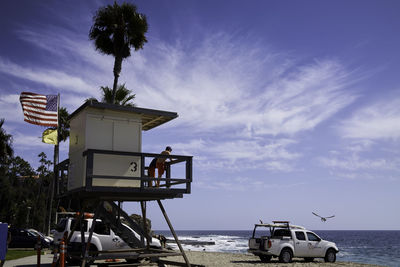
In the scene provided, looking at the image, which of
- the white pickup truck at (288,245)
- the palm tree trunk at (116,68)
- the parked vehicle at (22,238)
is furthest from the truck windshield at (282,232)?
the parked vehicle at (22,238)

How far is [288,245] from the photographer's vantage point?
68.4 ft

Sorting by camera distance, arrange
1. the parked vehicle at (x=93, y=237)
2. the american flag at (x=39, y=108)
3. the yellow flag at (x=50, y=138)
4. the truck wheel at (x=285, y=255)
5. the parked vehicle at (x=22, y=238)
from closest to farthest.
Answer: the parked vehicle at (x=93, y=237), the truck wheel at (x=285, y=255), the american flag at (x=39, y=108), the yellow flag at (x=50, y=138), the parked vehicle at (x=22, y=238)

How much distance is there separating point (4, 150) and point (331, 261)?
29.7 m

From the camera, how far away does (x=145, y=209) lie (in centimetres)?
1479

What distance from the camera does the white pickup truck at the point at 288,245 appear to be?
20.7m

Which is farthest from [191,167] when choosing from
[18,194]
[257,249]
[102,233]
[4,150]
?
[18,194]

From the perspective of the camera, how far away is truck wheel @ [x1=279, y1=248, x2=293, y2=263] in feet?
67.6

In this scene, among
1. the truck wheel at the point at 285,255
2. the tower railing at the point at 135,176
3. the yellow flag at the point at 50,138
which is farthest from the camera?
the yellow flag at the point at 50,138

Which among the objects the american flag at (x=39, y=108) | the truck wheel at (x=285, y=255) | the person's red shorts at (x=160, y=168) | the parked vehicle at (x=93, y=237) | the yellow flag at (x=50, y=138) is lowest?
the truck wheel at (x=285, y=255)

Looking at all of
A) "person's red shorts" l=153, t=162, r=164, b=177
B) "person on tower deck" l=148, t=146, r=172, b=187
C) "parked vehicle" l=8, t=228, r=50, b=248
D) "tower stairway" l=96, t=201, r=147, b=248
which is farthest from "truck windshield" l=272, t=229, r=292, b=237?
"parked vehicle" l=8, t=228, r=50, b=248

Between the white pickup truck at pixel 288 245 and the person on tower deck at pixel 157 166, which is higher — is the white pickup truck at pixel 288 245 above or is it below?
below

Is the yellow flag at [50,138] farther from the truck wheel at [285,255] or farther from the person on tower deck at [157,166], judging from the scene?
the truck wheel at [285,255]

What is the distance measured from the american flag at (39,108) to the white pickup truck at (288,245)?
12.4 metres

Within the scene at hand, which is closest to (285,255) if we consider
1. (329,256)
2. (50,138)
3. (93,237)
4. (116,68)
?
(329,256)
